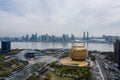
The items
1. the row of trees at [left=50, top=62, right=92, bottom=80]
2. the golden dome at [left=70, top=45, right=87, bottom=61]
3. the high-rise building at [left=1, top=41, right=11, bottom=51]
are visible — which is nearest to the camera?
the row of trees at [left=50, top=62, right=92, bottom=80]

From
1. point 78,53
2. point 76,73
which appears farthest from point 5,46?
point 76,73

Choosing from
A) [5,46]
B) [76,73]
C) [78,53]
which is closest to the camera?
[76,73]

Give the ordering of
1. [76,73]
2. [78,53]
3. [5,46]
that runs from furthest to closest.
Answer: [5,46] < [78,53] < [76,73]

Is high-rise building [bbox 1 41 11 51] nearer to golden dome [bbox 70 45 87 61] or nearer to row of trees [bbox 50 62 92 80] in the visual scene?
golden dome [bbox 70 45 87 61]

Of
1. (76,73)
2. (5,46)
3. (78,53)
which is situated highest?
(5,46)

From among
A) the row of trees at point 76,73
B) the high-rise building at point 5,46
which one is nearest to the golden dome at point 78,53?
the row of trees at point 76,73

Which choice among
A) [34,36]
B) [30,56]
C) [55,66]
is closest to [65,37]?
[34,36]

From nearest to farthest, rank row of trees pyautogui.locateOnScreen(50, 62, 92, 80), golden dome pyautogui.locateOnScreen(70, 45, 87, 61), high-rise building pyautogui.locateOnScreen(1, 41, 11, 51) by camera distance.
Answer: row of trees pyautogui.locateOnScreen(50, 62, 92, 80) < golden dome pyautogui.locateOnScreen(70, 45, 87, 61) < high-rise building pyautogui.locateOnScreen(1, 41, 11, 51)

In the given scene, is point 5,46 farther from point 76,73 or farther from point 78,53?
point 76,73

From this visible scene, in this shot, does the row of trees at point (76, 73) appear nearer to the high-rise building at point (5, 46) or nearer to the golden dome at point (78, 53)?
the golden dome at point (78, 53)

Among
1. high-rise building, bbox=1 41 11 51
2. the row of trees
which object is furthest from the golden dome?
high-rise building, bbox=1 41 11 51

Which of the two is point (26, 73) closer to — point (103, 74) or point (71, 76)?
point (71, 76)
